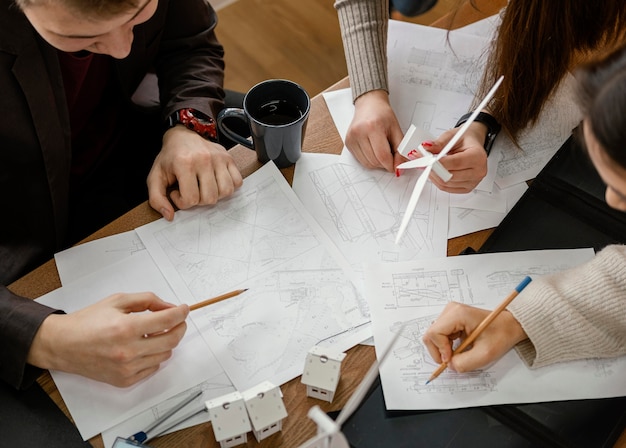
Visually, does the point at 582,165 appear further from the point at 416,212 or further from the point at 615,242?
the point at 416,212

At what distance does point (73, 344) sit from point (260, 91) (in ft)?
1.54

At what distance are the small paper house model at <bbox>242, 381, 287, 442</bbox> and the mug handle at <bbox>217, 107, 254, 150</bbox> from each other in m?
0.43

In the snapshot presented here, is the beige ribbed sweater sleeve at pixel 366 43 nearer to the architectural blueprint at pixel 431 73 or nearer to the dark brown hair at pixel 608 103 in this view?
the architectural blueprint at pixel 431 73

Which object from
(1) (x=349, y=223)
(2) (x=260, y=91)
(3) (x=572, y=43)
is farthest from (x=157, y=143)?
(3) (x=572, y=43)

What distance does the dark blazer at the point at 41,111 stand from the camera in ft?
2.90

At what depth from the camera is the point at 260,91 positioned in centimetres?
101

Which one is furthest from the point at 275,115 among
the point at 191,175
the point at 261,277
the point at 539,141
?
the point at 539,141

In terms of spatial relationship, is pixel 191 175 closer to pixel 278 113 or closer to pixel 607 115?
pixel 278 113

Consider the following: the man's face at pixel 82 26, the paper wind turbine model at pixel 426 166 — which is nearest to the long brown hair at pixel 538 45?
the paper wind turbine model at pixel 426 166

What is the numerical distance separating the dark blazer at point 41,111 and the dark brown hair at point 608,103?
653 millimetres

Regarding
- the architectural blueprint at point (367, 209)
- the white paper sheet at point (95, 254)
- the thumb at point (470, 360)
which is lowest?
the white paper sheet at point (95, 254)

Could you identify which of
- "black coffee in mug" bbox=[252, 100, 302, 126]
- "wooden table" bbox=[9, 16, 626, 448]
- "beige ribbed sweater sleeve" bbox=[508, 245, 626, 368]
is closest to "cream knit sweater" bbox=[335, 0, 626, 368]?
"beige ribbed sweater sleeve" bbox=[508, 245, 626, 368]

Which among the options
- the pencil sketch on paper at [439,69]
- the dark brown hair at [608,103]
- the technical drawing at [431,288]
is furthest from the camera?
the pencil sketch on paper at [439,69]

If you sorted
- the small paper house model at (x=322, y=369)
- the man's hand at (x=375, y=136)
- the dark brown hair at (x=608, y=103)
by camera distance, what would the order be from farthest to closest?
the man's hand at (x=375, y=136)
the small paper house model at (x=322, y=369)
the dark brown hair at (x=608, y=103)
